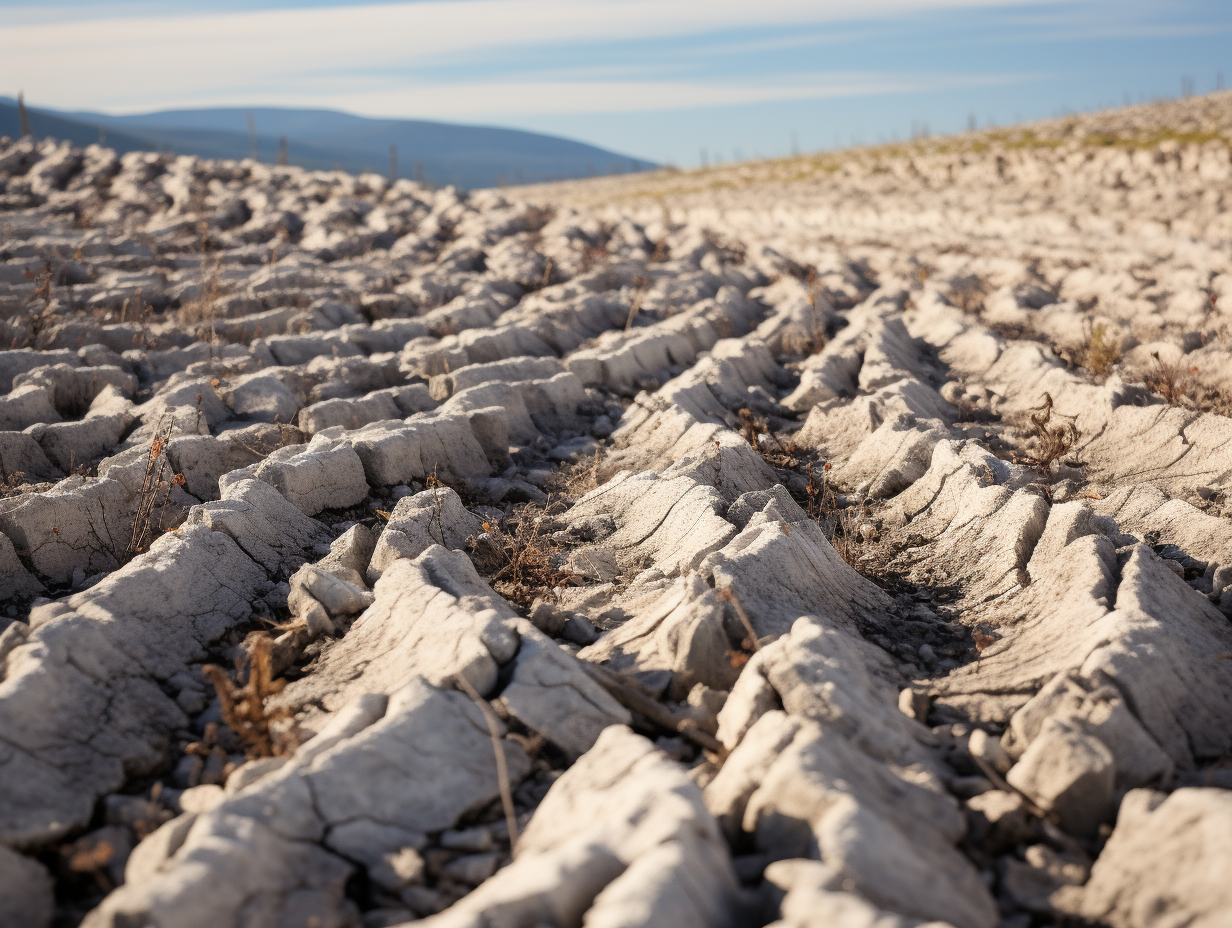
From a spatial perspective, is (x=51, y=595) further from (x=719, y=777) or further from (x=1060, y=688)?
(x=1060, y=688)

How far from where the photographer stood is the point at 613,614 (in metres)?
5.55

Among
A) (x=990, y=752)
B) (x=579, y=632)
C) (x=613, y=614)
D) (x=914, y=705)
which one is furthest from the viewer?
(x=613, y=614)

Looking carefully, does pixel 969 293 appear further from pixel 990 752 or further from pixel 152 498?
pixel 152 498

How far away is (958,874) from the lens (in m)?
3.32

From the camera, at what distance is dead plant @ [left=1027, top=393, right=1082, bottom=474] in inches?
320

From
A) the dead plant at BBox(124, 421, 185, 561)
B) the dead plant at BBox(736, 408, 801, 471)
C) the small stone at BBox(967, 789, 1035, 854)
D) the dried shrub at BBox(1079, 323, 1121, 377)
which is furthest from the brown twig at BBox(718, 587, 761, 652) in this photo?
the dried shrub at BBox(1079, 323, 1121, 377)

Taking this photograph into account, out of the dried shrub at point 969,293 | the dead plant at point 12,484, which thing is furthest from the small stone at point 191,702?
the dried shrub at point 969,293

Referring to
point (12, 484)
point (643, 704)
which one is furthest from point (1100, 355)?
point (12, 484)

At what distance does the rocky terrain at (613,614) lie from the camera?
3314mm

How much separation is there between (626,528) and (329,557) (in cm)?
214

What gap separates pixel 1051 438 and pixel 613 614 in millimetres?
5098

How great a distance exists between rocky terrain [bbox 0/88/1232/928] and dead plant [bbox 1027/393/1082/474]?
4 cm

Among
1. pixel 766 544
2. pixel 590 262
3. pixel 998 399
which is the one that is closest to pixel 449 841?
pixel 766 544

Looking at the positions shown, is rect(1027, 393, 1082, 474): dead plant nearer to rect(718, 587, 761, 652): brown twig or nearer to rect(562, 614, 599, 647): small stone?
rect(718, 587, 761, 652): brown twig
